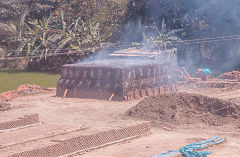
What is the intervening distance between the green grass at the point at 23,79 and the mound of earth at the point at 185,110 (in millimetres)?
10258

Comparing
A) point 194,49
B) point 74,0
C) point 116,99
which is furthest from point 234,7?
point 116,99

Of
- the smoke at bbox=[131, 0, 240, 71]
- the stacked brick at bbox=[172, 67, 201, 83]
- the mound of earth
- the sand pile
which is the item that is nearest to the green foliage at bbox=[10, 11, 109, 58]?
the smoke at bbox=[131, 0, 240, 71]

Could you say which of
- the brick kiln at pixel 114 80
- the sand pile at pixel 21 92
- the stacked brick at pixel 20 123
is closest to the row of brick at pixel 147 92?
the brick kiln at pixel 114 80

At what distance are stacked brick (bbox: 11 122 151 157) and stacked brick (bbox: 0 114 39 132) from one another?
3.15 metres

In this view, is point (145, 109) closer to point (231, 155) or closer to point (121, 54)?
point (231, 155)

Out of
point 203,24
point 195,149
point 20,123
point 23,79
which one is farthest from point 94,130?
point 203,24

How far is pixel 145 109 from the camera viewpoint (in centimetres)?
1434

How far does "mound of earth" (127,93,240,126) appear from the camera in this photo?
13.4 meters

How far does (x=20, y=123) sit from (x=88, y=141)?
3.24m

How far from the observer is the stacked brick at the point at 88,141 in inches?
359

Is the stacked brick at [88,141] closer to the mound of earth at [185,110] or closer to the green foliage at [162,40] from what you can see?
the mound of earth at [185,110]

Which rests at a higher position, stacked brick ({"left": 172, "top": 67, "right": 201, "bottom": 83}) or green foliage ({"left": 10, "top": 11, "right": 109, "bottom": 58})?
green foliage ({"left": 10, "top": 11, "right": 109, "bottom": 58})

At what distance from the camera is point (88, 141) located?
10.1 meters

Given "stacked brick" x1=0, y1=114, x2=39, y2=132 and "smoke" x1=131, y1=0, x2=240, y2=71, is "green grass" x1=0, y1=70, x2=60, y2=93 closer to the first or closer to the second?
"smoke" x1=131, y1=0, x2=240, y2=71
